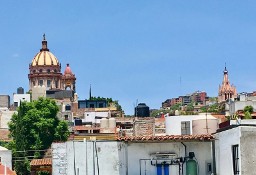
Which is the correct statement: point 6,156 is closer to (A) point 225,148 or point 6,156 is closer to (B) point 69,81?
(A) point 225,148

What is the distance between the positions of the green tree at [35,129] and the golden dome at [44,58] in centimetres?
8639

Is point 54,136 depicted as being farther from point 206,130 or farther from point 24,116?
point 206,130

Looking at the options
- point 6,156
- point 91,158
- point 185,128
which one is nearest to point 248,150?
point 91,158

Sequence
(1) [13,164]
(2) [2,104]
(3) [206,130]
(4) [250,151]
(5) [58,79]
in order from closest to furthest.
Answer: (4) [250,151]
(3) [206,130]
(1) [13,164]
(2) [2,104]
(5) [58,79]

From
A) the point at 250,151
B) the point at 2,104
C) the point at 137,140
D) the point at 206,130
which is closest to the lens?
the point at 250,151

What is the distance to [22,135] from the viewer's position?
65125 mm

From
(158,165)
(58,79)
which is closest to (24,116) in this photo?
(158,165)

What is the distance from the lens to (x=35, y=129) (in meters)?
68.1

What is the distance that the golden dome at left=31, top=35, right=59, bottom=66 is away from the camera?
6314 inches

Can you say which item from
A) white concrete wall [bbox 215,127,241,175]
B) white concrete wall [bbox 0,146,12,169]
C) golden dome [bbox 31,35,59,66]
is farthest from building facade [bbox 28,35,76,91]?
white concrete wall [bbox 215,127,241,175]

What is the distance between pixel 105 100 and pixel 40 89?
16956mm

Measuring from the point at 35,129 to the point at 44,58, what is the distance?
309ft

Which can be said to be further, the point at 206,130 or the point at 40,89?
the point at 40,89

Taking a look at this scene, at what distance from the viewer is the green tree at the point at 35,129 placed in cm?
6400
